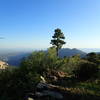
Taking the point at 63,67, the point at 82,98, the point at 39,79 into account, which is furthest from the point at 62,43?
the point at 82,98

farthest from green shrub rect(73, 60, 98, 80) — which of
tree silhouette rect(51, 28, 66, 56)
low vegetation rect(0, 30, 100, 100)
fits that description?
tree silhouette rect(51, 28, 66, 56)

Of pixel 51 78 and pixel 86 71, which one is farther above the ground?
pixel 86 71

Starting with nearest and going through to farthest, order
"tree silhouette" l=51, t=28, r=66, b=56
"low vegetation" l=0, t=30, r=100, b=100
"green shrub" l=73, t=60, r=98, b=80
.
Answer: "low vegetation" l=0, t=30, r=100, b=100, "green shrub" l=73, t=60, r=98, b=80, "tree silhouette" l=51, t=28, r=66, b=56

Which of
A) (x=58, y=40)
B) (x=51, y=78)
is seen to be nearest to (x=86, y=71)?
(x=51, y=78)

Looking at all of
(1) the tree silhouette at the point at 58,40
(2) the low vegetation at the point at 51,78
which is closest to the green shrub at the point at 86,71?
(2) the low vegetation at the point at 51,78

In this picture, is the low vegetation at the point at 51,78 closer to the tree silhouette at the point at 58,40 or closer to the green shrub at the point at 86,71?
Answer: the green shrub at the point at 86,71

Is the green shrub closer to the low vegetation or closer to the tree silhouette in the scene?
the low vegetation

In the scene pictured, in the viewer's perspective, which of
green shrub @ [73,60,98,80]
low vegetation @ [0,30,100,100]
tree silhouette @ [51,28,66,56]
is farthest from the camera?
tree silhouette @ [51,28,66,56]

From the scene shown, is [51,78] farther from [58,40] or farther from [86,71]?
[58,40]

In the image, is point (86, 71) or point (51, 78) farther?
point (86, 71)

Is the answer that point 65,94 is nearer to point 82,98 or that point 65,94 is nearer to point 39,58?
point 82,98

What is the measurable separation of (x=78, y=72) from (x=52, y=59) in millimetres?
2590

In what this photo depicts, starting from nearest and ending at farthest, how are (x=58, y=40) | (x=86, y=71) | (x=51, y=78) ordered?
(x=51, y=78) < (x=86, y=71) < (x=58, y=40)

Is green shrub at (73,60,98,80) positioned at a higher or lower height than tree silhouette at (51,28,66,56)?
lower
